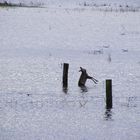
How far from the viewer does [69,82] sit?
34531mm

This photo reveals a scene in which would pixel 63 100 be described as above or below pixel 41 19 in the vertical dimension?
below

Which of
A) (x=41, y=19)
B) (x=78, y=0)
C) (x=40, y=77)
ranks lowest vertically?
(x=40, y=77)

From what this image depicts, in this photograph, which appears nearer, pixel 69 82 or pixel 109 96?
pixel 109 96

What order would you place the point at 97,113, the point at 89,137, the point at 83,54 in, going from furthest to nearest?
the point at 83,54 < the point at 97,113 < the point at 89,137

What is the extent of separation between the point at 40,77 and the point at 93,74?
10.6 feet

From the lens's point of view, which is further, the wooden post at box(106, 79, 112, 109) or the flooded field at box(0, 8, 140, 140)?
the wooden post at box(106, 79, 112, 109)

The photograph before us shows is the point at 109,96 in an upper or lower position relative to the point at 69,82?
lower

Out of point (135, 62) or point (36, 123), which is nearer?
point (36, 123)

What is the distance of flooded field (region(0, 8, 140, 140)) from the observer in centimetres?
2389

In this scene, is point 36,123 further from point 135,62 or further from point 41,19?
point 41,19

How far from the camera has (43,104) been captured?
2809cm

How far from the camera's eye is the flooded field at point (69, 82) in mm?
23891

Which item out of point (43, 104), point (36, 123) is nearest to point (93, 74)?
point (43, 104)

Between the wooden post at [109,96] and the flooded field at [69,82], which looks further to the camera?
the wooden post at [109,96]
